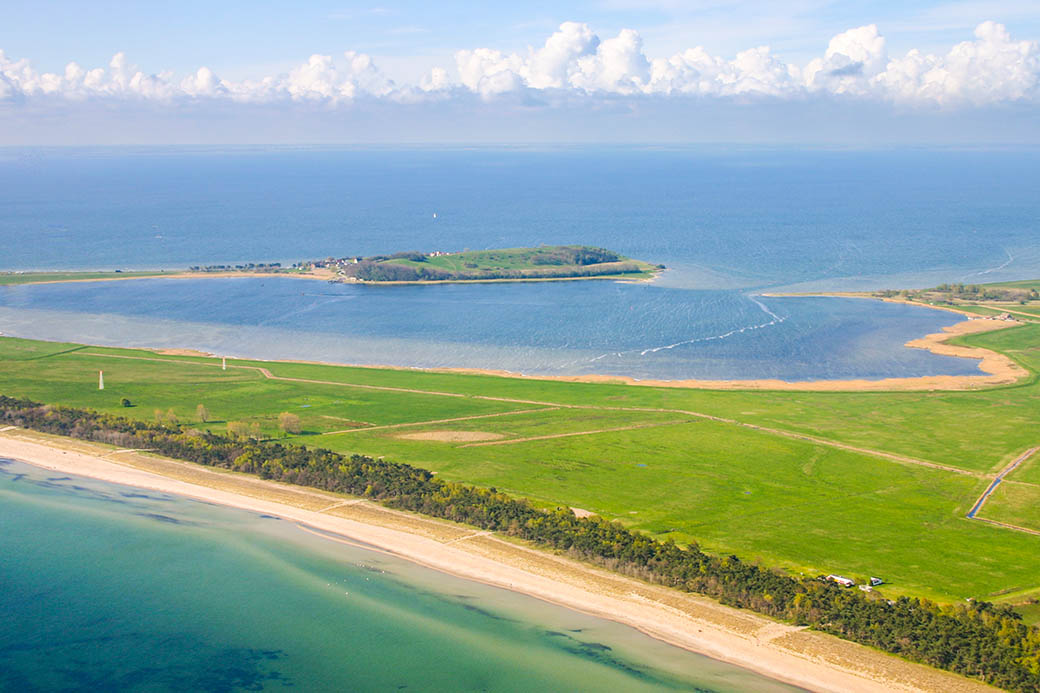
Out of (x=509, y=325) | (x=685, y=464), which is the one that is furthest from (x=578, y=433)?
(x=509, y=325)

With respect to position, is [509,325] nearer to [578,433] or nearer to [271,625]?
[578,433]

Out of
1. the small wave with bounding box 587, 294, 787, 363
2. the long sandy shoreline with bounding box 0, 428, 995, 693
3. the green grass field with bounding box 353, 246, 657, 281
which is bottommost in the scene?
the long sandy shoreline with bounding box 0, 428, 995, 693

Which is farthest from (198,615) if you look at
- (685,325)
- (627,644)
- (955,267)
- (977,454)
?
(955,267)

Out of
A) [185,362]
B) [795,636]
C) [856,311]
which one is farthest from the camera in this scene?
[856,311]

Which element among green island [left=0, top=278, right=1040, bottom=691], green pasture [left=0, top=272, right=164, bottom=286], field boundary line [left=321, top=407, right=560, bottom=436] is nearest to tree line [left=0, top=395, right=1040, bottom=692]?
green island [left=0, top=278, right=1040, bottom=691]

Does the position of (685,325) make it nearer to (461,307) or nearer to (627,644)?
(461,307)

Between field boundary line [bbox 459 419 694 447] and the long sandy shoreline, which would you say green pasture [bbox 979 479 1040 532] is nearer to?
the long sandy shoreline
